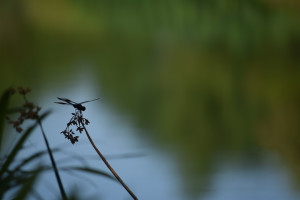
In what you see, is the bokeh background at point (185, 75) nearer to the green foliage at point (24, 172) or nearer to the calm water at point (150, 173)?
the calm water at point (150, 173)

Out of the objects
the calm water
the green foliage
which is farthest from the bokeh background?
the green foliage

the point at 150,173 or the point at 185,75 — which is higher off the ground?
the point at 185,75

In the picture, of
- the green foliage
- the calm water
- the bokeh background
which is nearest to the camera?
the green foliage

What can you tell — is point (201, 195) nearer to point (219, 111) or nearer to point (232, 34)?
point (219, 111)

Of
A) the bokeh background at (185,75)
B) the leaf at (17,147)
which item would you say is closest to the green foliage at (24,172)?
the leaf at (17,147)

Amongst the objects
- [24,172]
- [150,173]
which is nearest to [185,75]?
[150,173]

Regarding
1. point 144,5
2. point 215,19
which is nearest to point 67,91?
point 215,19

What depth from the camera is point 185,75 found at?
6355 millimetres

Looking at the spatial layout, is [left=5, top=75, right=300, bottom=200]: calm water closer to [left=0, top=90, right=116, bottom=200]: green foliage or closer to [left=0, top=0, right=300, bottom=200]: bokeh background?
[left=0, top=0, right=300, bottom=200]: bokeh background

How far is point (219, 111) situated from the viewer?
5.04m

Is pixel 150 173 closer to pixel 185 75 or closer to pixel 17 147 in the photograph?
pixel 17 147

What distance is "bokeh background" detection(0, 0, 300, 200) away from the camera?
314 centimetres

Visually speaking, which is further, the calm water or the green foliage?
the calm water

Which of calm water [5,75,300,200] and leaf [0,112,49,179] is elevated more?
calm water [5,75,300,200]
